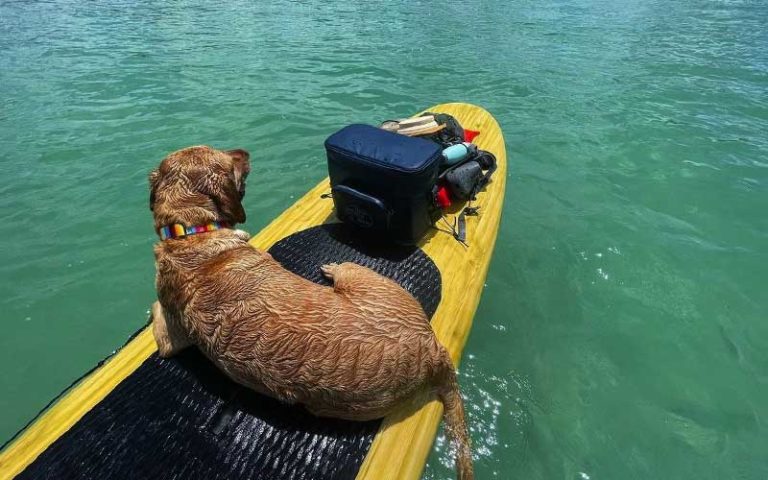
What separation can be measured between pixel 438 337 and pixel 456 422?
0.83 m

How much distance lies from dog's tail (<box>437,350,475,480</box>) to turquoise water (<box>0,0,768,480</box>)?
0.74 metres

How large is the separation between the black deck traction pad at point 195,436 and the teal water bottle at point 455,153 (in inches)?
131

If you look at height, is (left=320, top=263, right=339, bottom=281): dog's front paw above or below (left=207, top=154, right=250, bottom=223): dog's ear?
below

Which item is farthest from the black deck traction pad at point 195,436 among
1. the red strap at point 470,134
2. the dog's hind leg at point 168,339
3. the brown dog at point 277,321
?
the red strap at point 470,134

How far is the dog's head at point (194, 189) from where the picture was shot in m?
3.32

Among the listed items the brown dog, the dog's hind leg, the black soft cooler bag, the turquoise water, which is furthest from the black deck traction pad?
the black soft cooler bag

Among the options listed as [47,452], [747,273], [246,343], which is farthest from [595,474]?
[47,452]

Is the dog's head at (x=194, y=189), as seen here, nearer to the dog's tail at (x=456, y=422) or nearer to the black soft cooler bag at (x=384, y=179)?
the black soft cooler bag at (x=384, y=179)

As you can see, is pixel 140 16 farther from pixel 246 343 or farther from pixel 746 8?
pixel 746 8

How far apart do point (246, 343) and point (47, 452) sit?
169 cm

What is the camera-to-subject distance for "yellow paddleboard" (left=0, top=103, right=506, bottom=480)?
3104 mm

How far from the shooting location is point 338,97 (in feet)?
40.7

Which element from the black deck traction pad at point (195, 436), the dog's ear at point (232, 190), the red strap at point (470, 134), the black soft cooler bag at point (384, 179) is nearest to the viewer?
the black deck traction pad at point (195, 436)

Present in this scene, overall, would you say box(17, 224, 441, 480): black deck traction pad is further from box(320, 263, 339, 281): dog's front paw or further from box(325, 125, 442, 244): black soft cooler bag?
box(325, 125, 442, 244): black soft cooler bag
